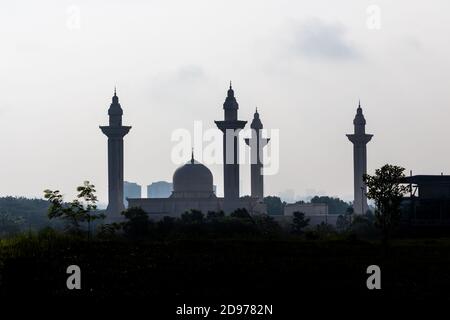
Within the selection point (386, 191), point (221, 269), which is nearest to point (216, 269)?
point (221, 269)

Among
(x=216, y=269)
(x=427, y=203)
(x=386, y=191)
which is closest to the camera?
(x=216, y=269)

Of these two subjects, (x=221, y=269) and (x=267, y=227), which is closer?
(x=221, y=269)

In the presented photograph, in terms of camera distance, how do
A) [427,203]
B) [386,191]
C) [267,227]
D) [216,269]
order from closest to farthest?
1. [216,269]
2. [386,191]
3. [427,203]
4. [267,227]

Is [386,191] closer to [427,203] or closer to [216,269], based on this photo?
[216,269]

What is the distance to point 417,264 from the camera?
44.8 metres

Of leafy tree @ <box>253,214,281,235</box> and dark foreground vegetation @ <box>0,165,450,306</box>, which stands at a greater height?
leafy tree @ <box>253,214,281,235</box>

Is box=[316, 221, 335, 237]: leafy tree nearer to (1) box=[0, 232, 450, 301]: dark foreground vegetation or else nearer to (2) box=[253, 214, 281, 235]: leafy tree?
(2) box=[253, 214, 281, 235]: leafy tree

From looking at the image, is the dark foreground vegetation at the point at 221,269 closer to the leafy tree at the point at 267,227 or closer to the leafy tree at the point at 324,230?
the leafy tree at the point at 324,230

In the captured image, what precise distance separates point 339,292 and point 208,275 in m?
5.94

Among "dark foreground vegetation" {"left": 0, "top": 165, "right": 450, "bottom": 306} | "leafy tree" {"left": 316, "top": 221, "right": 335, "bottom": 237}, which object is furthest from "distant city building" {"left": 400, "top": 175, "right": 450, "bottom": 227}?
"dark foreground vegetation" {"left": 0, "top": 165, "right": 450, "bottom": 306}

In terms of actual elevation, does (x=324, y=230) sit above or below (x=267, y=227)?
below

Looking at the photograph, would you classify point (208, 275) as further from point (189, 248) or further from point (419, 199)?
point (419, 199)

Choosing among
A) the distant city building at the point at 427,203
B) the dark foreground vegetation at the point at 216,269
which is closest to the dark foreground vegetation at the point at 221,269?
the dark foreground vegetation at the point at 216,269
